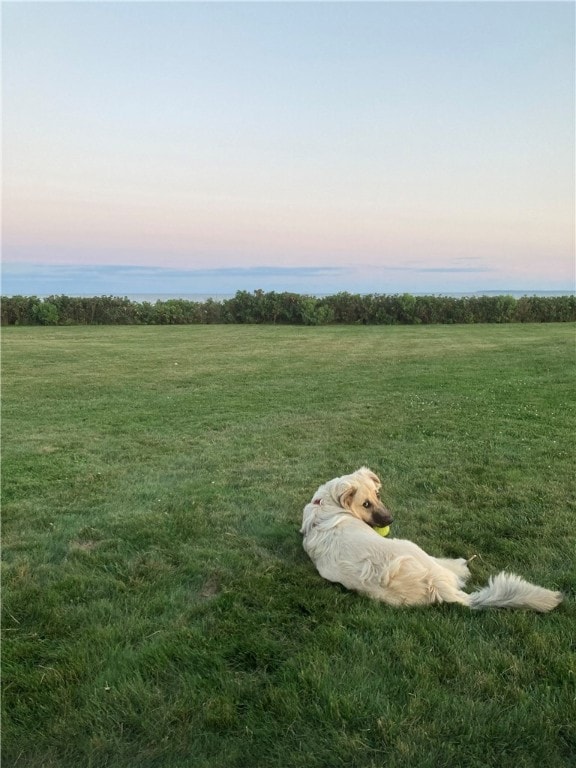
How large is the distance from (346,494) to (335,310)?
28472 millimetres

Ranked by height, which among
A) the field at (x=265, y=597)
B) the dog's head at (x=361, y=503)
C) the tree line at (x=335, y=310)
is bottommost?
the field at (x=265, y=597)

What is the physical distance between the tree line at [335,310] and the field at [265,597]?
72.5 feet

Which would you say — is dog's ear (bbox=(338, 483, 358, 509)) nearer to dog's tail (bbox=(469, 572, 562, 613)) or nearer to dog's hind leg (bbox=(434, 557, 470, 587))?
dog's hind leg (bbox=(434, 557, 470, 587))

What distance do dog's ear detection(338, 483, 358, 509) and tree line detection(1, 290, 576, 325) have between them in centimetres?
2744

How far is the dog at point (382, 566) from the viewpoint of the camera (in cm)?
357

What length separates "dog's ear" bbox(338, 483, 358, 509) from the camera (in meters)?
4.55

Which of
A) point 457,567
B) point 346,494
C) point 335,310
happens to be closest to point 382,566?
point 457,567

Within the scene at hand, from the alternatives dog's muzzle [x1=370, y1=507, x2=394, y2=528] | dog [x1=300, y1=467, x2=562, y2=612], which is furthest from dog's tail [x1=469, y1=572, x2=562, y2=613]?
dog's muzzle [x1=370, y1=507, x2=394, y2=528]

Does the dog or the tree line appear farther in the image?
the tree line

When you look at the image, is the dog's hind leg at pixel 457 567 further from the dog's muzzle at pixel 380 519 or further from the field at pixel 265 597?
the dog's muzzle at pixel 380 519

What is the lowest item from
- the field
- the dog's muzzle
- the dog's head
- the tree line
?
the field

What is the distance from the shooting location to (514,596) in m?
3.52

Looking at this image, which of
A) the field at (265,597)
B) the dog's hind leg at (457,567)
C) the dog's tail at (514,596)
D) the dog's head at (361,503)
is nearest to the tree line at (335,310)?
the field at (265,597)

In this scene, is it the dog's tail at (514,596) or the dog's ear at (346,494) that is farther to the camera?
the dog's ear at (346,494)
